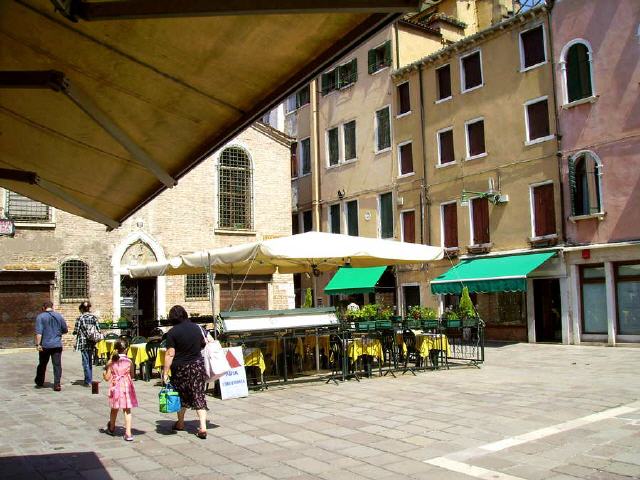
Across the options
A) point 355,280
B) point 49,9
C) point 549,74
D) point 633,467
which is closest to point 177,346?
point 633,467

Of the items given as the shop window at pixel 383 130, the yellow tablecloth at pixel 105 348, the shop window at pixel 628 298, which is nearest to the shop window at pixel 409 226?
the shop window at pixel 383 130

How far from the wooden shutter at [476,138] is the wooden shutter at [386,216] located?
177 inches

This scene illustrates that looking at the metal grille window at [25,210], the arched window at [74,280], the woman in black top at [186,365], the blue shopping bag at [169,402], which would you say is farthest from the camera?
the arched window at [74,280]

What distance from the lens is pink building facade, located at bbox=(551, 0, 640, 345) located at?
18.1 metres

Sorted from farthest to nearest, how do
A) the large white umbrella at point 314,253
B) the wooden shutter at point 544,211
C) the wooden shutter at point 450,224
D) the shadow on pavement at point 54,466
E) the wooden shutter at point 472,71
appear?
the wooden shutter at point 450,224 < the wooden shutter at point 472,71 < the wooden shutter at point 544,211 < the large white umbrella at point 314,253 < the shadow on pavement at point 54,466

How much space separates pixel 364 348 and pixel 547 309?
11.3 meters

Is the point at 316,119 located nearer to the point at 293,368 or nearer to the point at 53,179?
the point at 293,368

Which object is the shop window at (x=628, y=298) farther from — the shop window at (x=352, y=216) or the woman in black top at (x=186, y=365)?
the woman in black top at (x=186, y=365)

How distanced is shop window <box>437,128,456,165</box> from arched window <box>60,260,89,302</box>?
13683 millimetres

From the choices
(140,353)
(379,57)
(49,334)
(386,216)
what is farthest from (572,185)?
Answer: (49,334)

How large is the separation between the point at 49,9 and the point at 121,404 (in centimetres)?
559

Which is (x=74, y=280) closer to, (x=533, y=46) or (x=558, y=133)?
(x=558, y=133)

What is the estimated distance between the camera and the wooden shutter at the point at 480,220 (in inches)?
874

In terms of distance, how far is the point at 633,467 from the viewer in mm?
5391
